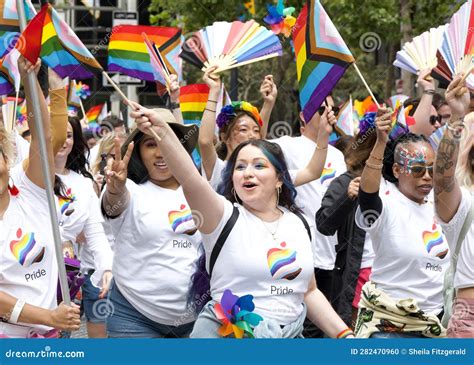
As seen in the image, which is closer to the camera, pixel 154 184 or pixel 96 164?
pixel 154 184

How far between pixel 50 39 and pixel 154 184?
3.23 ft

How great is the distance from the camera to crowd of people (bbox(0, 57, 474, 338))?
4789 millimetres

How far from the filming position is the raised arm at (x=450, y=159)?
4773mm

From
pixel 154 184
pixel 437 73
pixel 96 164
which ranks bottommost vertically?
pixel 96 164

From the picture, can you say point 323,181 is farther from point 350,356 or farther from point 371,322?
point 350,356

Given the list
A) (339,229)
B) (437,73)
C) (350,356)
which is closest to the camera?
(350,356)

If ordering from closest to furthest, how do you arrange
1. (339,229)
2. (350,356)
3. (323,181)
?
1. (350,356)
2. (339,229)
3. (323,181)

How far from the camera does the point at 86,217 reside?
23.8 feet

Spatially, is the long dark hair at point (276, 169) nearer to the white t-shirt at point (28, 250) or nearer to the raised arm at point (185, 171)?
the raised arm at point (185, 171)

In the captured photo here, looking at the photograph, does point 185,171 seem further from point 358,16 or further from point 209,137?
point 358,16

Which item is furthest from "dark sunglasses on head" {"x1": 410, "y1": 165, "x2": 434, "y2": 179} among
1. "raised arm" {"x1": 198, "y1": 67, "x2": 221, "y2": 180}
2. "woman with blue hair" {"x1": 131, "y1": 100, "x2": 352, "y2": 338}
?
"raised arm" {"x1": 198, "y1": 67, "x2": 221, "y2": 180}

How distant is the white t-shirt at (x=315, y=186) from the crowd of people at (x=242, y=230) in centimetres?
1

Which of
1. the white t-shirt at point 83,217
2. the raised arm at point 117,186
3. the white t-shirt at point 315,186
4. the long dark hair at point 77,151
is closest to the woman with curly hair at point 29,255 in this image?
the raised arm at point 117,186

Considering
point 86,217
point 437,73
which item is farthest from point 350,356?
point 86,217
